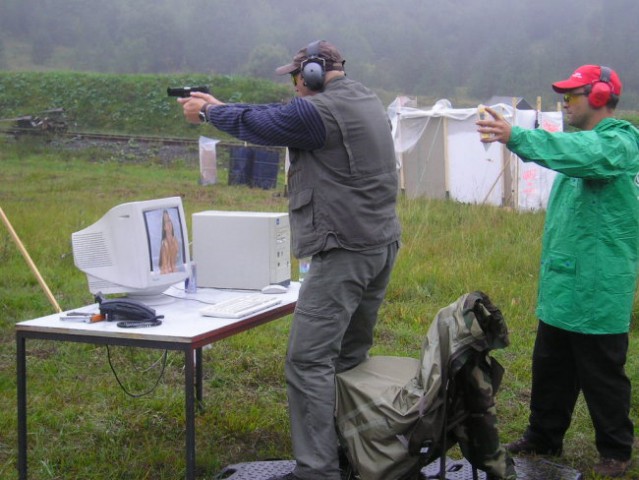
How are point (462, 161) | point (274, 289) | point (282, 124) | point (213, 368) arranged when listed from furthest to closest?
point (462, 161), point (213, 368), point (274, 289), point (282, 124)

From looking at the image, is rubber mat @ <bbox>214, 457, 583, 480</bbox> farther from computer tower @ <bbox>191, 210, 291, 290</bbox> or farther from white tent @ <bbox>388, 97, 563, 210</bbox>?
white tent @ <bbox>388, 97, 563, 210</bbox>

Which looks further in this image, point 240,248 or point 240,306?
point 240,248

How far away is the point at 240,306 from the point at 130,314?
0.53 m

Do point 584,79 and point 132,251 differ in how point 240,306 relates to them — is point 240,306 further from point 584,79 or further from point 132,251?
point 584,79

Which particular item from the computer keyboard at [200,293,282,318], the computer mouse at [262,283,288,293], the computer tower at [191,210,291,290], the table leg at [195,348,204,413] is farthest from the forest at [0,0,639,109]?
the computer keyboard at [200,293,282,318]

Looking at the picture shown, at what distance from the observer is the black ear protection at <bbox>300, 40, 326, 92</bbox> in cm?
Answer: 364

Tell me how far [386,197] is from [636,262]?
4.32 feet

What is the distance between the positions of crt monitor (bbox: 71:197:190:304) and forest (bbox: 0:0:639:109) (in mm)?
52638

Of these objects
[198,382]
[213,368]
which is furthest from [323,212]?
[213,368]

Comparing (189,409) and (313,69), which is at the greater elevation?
(313,69)

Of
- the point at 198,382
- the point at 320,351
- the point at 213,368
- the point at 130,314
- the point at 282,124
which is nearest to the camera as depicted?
the point at 282,124

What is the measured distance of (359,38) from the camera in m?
66.8

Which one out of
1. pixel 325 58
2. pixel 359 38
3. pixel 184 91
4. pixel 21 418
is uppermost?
pixel 359 38

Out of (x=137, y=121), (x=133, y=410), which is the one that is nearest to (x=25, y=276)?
(x=133, y=410)
